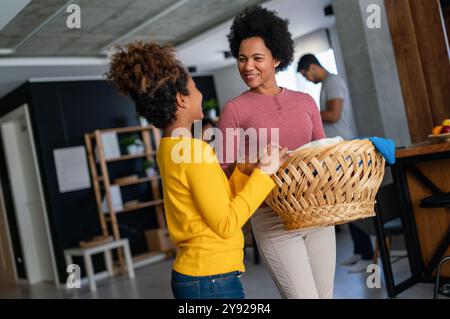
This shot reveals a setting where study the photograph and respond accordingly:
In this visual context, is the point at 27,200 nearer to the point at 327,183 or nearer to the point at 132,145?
the point at 132,145

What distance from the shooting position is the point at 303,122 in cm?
142

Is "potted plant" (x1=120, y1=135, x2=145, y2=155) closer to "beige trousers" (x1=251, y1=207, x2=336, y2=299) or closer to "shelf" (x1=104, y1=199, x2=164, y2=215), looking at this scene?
"shelf" (x1=104, y1=199, x2=164, y2=215)

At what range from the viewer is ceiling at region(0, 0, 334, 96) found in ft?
13.8

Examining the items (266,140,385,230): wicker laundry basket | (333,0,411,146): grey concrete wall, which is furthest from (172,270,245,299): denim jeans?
(333,0,411,146): grey concrete wall

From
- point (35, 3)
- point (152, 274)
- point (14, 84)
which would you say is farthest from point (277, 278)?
point (14, 84)

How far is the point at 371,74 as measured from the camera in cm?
376

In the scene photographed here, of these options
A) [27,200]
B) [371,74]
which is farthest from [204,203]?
[27,200]

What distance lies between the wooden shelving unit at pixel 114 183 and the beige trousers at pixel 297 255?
4.83 meters

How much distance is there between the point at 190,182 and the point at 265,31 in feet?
1.67

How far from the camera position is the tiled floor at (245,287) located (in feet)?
11.1

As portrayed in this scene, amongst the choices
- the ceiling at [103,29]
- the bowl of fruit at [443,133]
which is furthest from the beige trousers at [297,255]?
the ceiling at [103,29]

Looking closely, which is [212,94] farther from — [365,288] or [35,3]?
[365,288]

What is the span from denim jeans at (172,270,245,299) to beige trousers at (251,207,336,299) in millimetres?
206

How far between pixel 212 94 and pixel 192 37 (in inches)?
83.3
